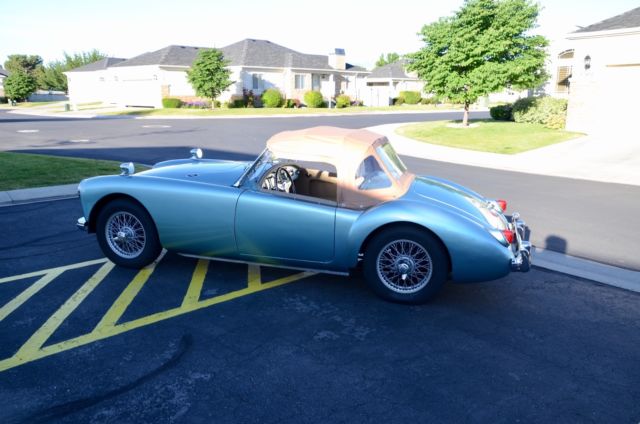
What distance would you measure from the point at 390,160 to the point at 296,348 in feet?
8.28

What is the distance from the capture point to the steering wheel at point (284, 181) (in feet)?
18.1

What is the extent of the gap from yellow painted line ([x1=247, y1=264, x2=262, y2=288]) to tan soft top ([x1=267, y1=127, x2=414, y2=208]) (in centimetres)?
135

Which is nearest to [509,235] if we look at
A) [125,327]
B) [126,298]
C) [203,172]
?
[203,172]

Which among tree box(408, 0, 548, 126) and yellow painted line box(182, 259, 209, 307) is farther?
tree box(408, 0, 548, 126)

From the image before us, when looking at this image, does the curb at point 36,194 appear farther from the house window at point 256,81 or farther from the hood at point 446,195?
the house window at point 256,81

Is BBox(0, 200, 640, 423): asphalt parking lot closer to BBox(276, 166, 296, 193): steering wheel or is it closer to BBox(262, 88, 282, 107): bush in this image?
BBox(276, 166, 296, 193): steering wheel

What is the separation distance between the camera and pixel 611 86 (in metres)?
22.9

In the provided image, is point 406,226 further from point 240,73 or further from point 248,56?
point 248,56

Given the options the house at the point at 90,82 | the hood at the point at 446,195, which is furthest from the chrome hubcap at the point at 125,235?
the house at the point at 90,82

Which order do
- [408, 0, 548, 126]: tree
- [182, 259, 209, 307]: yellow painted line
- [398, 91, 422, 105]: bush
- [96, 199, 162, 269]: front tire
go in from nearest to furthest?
[182, 259, 209, 307]: yellow painted line < [96, 199, 162, 269]: front tire < [408, 0, 548, 126]: tree < [398, 91, 422, 105]: bush

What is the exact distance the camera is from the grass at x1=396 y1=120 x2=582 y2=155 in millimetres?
19672

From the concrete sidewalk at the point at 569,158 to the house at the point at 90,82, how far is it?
4760 cm

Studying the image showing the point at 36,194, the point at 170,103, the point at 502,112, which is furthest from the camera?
the point at 170,103

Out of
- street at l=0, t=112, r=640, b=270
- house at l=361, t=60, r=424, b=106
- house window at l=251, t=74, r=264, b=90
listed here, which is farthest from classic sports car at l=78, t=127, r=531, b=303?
house at l=361, t=60, r=424, b=106
